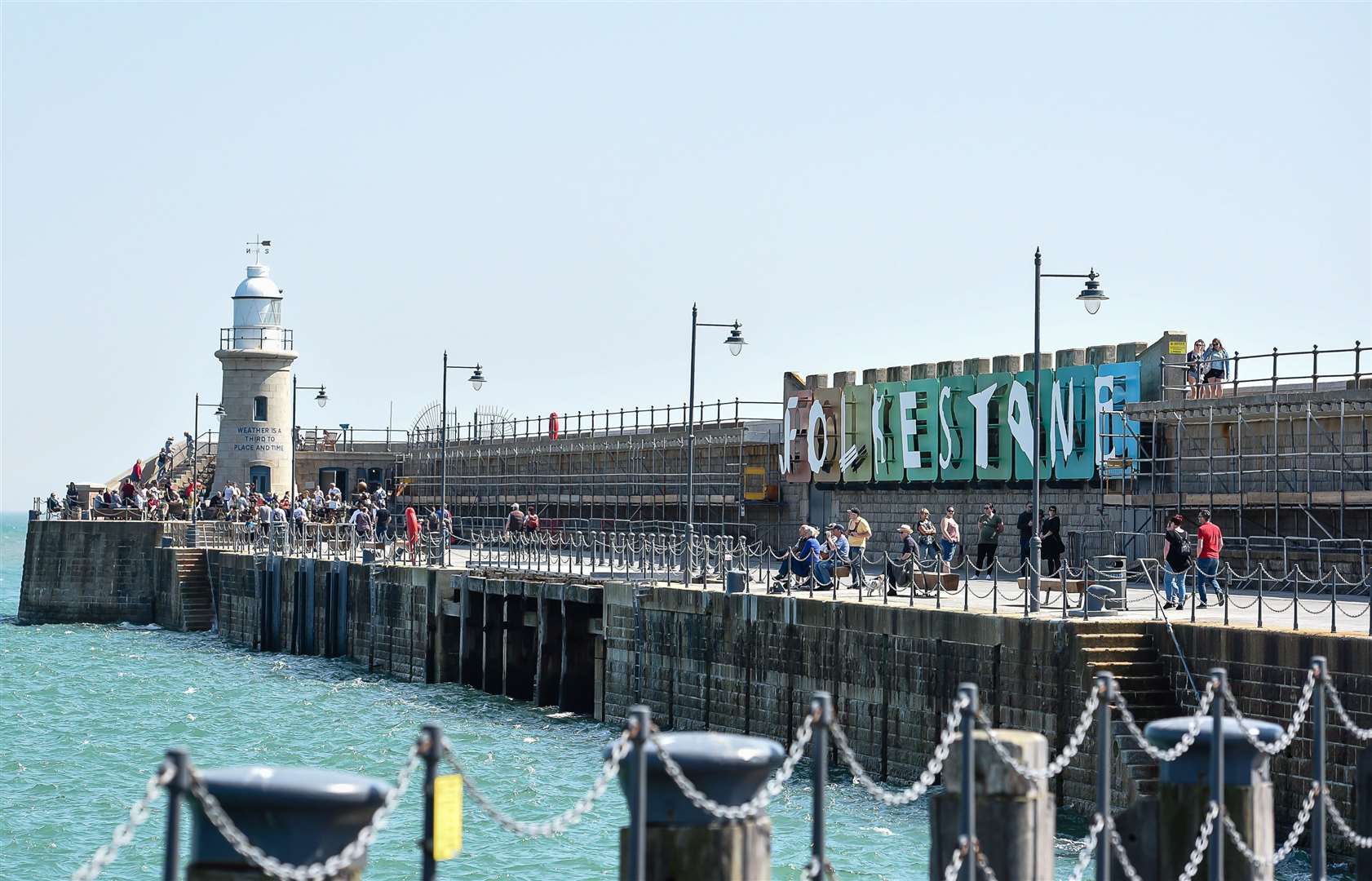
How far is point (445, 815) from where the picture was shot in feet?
30.4

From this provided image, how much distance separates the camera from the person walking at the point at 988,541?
37781 mm

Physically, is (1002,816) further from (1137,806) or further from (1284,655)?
(1284,655)

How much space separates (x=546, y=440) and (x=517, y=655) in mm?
25425

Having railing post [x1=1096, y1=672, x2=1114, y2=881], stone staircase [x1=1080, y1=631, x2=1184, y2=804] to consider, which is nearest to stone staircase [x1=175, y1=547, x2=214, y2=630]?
stone staircase [x1=1080, y1=631, x2=1184, y2=804]

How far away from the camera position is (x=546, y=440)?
217ft

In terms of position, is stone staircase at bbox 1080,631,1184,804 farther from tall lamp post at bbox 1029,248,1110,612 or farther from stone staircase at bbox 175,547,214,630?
stone staircase at bbox 175,547,214,630

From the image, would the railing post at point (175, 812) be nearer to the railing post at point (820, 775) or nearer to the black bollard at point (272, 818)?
the black bollard at point (272, 818)

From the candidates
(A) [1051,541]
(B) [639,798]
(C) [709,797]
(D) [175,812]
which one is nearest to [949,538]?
(A) [1051,541]

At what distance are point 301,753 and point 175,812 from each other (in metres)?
25.4

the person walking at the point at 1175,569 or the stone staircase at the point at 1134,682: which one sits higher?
the person walking at the point at 1175,569

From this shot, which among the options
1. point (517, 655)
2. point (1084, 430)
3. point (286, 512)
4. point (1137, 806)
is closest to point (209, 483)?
point (286, 512)

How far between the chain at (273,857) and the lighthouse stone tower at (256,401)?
61.7m

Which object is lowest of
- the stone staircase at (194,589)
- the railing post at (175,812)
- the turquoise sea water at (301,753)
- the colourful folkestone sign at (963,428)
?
the turquoise sea water at (301,753)

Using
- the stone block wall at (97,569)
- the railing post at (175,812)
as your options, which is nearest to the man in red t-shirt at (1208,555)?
the railing post at (175,812)
